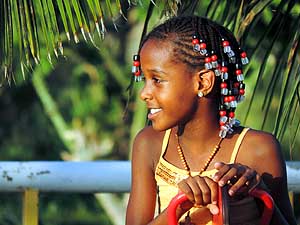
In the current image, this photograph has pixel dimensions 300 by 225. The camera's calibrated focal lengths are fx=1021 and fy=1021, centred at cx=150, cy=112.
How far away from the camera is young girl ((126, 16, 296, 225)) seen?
308 cm

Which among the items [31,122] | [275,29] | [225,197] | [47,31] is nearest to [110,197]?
[31,122]

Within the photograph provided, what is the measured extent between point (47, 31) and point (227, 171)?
0.97 meters

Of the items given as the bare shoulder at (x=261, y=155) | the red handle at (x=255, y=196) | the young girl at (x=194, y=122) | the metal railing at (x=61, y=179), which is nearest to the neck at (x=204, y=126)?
the young girl at (x=194, y=122)

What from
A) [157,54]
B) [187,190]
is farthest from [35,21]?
[187,190]

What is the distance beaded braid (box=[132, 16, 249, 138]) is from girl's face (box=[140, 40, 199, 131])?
1.1 inches

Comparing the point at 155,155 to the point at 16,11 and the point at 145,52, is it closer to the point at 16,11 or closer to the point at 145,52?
the point at 145,52

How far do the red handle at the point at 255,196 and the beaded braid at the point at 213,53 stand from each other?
0.33 m

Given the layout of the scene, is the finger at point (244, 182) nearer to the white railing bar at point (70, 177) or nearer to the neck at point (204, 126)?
the neck at point (204, 126)

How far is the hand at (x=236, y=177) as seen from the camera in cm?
274

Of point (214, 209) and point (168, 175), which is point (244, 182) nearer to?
point (214, 209)

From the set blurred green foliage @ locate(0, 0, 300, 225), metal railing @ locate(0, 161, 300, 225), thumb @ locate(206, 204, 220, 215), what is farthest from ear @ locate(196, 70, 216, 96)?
blurred green foliage @ locate(0, 0, 300, 225)

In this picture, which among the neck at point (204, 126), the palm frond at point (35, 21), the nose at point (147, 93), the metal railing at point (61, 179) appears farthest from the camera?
the metal railing at point (61, 179)

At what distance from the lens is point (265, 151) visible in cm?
313

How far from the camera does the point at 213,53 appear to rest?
121 inches
